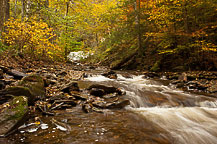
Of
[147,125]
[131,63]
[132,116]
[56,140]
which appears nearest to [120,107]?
[132,116]

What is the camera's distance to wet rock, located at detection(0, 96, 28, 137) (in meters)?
2.78

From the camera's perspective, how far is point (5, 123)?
2.83 m

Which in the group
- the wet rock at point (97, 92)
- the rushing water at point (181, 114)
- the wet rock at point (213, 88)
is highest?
the wet rock at point (97, 92)

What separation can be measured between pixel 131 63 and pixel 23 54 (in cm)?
966

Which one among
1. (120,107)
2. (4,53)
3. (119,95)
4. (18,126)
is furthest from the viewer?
(4,53)

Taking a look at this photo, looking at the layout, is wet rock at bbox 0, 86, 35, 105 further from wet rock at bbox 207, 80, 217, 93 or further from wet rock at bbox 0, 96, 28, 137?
wet rock at bbox 207, 80, 217, 93

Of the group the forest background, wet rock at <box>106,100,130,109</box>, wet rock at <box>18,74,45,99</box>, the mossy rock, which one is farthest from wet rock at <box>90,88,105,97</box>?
the mossy rock

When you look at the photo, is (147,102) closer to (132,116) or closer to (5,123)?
(132,116)

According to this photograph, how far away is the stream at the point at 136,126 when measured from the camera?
2.91 m

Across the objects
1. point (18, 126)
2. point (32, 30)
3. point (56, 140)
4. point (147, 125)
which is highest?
point (32, 30)

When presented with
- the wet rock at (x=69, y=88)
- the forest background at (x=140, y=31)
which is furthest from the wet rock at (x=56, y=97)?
the forest background at (x=140, y=31)

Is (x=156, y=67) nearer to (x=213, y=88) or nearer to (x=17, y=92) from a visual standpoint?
(x=213, y=88)

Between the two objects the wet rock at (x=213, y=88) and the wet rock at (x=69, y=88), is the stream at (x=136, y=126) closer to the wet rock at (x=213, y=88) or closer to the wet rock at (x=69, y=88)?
the wet rock at (x=69, y=88)

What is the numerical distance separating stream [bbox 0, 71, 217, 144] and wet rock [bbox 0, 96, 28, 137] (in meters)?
0.17
